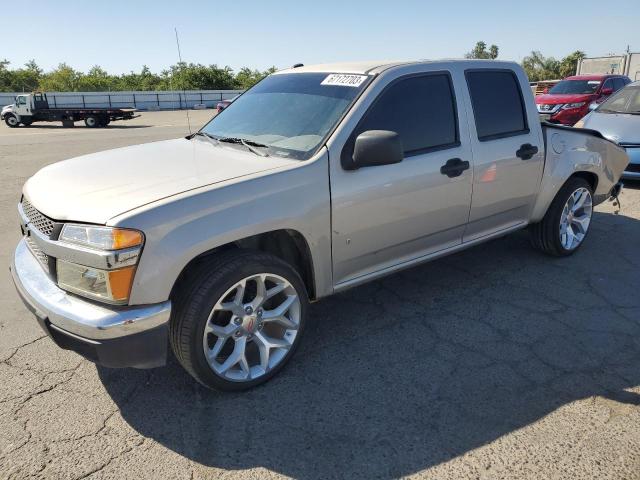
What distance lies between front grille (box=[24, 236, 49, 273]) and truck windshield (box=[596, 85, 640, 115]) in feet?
28.7

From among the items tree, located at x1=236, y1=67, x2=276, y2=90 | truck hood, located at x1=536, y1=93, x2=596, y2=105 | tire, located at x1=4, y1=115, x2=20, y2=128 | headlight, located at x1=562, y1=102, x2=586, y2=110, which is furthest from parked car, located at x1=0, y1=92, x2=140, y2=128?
tree, located at x1=236, y1=67, x2=276, y2=90

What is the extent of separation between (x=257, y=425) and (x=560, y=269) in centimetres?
333

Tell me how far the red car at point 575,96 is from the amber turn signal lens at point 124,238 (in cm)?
1191

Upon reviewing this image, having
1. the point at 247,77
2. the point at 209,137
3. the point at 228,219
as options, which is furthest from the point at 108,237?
the point at 247,77

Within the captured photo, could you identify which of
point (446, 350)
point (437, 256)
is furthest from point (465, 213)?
point (446, 350)

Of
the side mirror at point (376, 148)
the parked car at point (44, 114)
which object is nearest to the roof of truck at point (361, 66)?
the side mirror at point (376, 148)

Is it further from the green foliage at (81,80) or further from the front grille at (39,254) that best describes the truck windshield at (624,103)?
the green foliage at (81,80)

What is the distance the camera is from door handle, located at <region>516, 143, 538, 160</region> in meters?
4.01

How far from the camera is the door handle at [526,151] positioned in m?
4.01

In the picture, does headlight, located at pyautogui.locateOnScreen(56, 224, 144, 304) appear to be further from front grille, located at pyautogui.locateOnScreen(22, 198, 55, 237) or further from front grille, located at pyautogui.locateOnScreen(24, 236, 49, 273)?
front grille, located at pyautogui.locateOnScreen(24, 236, 49, 273)

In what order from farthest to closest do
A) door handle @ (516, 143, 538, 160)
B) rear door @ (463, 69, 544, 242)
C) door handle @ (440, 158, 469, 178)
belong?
door handle @ (516, 143, 538, 160) → rear door @ (463, 69, 544, 242) → door handle @ (440, 158, 469, 178)

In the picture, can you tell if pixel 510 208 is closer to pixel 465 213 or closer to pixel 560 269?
pixel 465 213

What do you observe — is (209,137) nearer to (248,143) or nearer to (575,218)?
(248,143)

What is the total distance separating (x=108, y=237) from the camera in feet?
7.52
